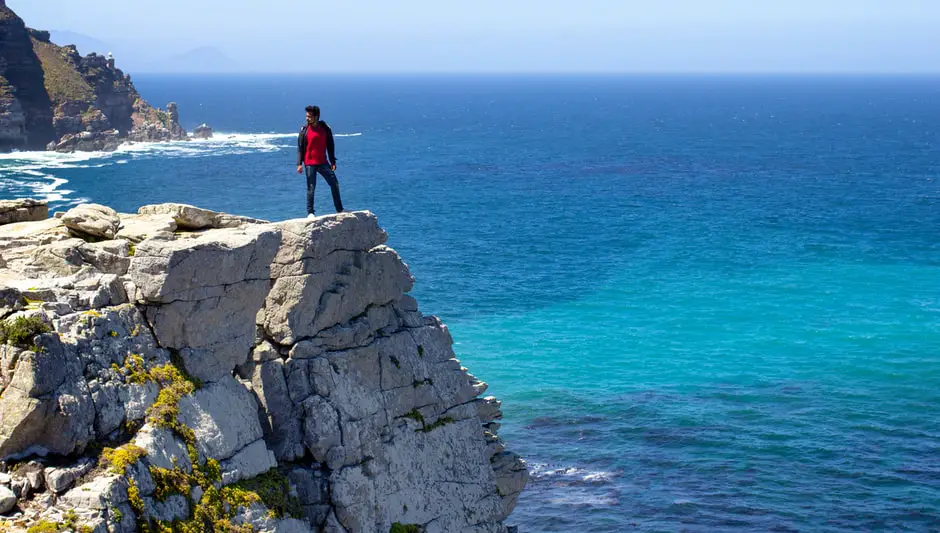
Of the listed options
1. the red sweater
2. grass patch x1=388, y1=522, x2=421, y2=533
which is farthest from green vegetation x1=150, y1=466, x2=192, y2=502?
the red sweater

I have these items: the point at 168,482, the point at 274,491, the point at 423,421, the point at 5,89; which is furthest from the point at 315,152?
the point at 5,89

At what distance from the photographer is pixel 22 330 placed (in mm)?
20781

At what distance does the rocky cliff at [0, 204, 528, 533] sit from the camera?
20.8 meters

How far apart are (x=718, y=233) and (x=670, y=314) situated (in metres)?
36.8

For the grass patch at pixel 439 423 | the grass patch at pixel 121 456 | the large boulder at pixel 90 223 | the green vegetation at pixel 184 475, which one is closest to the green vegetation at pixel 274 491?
the green vegetation at pixel 184 475

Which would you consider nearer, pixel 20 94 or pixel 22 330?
pixel 22 330

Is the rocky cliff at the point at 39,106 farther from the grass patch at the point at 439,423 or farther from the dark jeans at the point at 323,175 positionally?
the grass patch at the point at 439,423

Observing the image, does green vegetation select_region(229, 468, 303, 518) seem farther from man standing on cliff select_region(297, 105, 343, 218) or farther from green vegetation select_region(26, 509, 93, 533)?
man standing on cliff select_region(297, 105, 343, 218)

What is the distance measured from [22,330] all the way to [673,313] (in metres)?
70.4

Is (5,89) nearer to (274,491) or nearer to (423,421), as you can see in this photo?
(423,421)

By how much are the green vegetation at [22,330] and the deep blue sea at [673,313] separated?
1173 inches

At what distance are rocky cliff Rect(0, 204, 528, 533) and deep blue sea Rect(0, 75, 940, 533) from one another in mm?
19564

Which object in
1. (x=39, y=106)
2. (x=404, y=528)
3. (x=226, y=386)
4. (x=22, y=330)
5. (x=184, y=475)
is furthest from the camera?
(x=39, y=106)

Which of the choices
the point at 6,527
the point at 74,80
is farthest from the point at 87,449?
the point at 74,80
